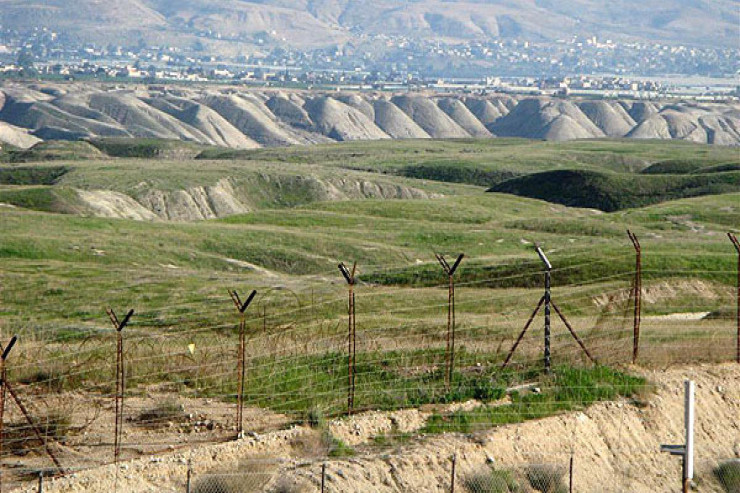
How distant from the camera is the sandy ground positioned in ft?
52.0

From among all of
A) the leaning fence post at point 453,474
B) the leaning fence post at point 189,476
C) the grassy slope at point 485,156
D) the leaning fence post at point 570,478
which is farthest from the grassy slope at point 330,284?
the grassy slope at point 485,156

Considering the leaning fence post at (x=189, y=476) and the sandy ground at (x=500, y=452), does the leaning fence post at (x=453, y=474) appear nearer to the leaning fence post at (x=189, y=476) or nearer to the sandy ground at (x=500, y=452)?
the sandy ground at (x=500, y=452)

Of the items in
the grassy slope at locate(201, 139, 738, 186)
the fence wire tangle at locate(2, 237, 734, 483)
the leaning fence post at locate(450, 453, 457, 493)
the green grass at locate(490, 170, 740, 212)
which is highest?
the leaning fence post at locate(450, 453, 457, 493)

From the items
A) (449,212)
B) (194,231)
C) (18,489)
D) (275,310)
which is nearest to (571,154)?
(449,212)

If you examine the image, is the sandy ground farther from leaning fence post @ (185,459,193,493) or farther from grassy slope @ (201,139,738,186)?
grassy slope @ (201,139,738,186)

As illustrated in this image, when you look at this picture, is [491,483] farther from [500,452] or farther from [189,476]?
[189,476]

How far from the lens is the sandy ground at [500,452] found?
52.0 ft

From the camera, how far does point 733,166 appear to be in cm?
11319

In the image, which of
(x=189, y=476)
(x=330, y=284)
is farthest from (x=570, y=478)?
(x=330, y=284)

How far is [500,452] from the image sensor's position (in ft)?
57.4

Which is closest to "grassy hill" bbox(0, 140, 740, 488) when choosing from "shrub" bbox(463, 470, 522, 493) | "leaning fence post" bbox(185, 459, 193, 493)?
"leaning fence post" bbox(185, 459, 193, 493)

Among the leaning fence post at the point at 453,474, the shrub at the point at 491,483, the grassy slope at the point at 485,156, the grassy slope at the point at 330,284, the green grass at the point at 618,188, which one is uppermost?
the leaning fence post at the point at 453,474

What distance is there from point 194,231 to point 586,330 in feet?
144

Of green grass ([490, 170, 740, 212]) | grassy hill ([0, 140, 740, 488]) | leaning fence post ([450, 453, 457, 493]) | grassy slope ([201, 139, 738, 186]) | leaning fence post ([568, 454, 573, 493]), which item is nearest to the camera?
leaning fence post ([450, 453, 457, 493])
